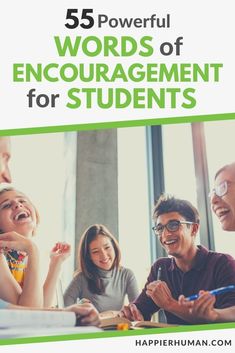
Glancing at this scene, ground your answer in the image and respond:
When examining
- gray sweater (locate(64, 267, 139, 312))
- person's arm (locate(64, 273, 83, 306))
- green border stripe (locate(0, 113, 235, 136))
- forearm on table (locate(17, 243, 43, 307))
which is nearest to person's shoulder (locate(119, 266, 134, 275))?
gray sweater (locate(64, 267, 139, 312))

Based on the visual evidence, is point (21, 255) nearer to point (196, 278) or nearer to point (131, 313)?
point (131, 313)

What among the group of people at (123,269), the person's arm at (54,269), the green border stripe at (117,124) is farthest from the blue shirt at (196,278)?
the green border stripe at (117,124)

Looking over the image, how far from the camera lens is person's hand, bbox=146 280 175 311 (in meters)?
1.46

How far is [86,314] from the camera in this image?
1.45 meters

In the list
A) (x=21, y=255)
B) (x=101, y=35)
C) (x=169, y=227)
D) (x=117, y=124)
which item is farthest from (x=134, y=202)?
(x=101, y=35)

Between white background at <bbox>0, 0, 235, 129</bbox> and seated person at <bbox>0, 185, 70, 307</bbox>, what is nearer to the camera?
seated person at <bbox>0, 185, 70, 307</bbox>

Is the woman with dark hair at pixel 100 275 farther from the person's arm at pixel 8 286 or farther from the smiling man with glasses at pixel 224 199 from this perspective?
the smiling man with glasses at pixel 224 199

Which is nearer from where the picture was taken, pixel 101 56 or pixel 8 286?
pixel 8 286

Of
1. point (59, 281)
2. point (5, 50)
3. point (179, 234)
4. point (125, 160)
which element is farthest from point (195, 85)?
point (59, 281)

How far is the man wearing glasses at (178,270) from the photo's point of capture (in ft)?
4.79

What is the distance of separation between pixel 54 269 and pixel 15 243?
0.12m

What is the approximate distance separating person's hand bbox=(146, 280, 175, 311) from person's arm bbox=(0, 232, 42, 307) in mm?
281

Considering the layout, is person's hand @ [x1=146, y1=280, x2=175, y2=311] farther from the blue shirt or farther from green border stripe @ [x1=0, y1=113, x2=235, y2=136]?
green border stripe @ [x1=0, y1=113, x2=235, y2=136]

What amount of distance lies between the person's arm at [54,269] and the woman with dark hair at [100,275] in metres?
0.04
